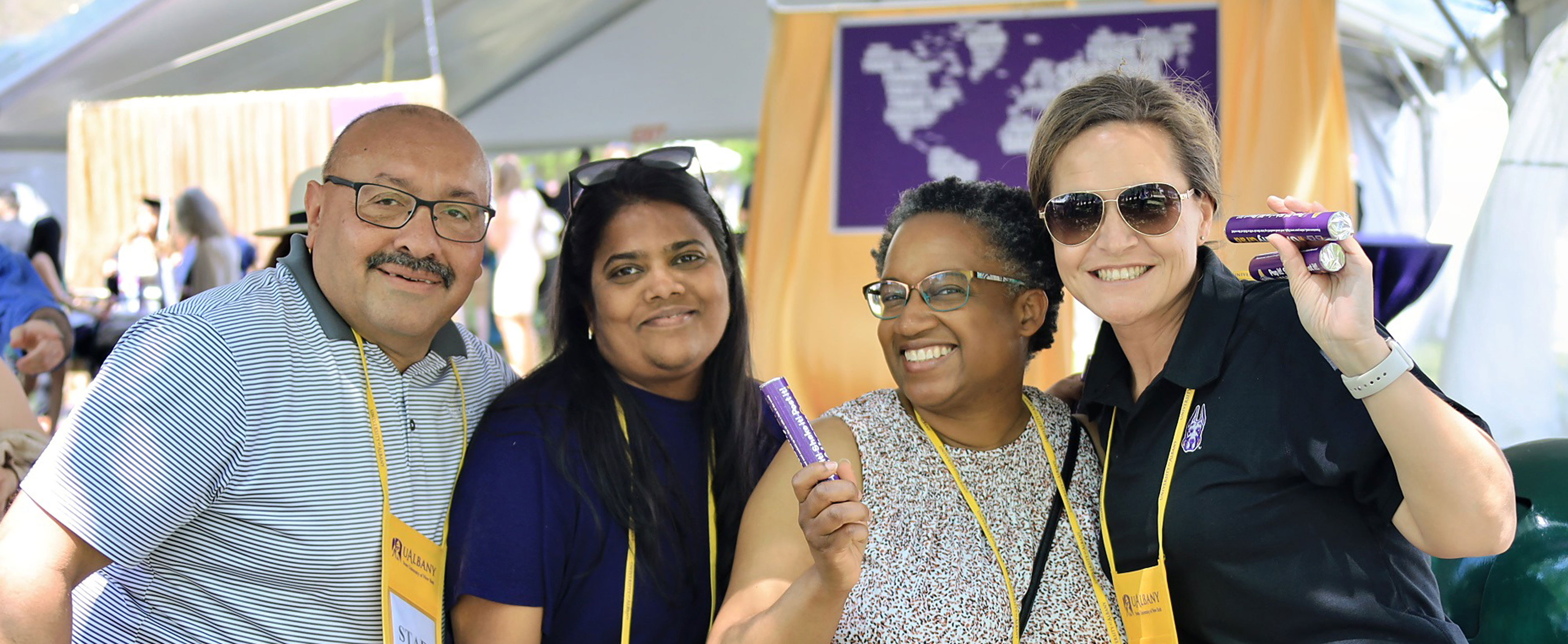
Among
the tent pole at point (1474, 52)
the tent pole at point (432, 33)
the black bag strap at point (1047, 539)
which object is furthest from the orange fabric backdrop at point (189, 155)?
the black bag strap at point (1047, 539)

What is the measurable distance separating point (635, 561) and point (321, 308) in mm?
775

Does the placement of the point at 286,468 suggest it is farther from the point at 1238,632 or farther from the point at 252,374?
the point at 1238,632

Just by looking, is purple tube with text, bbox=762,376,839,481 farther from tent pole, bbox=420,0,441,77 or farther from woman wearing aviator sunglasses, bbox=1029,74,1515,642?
tent pole, bbox=420,0,441,77

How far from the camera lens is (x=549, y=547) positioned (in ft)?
6.55

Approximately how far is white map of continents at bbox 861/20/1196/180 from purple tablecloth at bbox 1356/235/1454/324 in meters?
1.53

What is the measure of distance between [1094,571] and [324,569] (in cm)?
138

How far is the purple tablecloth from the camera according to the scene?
3.16 m

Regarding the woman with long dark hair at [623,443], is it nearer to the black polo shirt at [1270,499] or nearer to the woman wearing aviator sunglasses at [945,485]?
the woman wearing aviator sunglasses at [945,485]

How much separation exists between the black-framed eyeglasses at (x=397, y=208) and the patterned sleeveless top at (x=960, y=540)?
2.81ft

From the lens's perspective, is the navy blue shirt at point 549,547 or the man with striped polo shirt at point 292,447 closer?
the man with striped polo shirt at point 292,447

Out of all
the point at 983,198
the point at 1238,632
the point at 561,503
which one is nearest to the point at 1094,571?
the point at 1238,632

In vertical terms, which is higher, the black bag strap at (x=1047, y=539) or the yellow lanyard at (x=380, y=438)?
the yellow lanyard at (x=380, y=438)

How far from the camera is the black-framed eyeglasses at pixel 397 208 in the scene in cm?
214

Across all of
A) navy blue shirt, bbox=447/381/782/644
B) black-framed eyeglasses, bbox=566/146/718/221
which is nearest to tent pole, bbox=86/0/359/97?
black-framed eyeglasses, bbox=566/146/718/221
